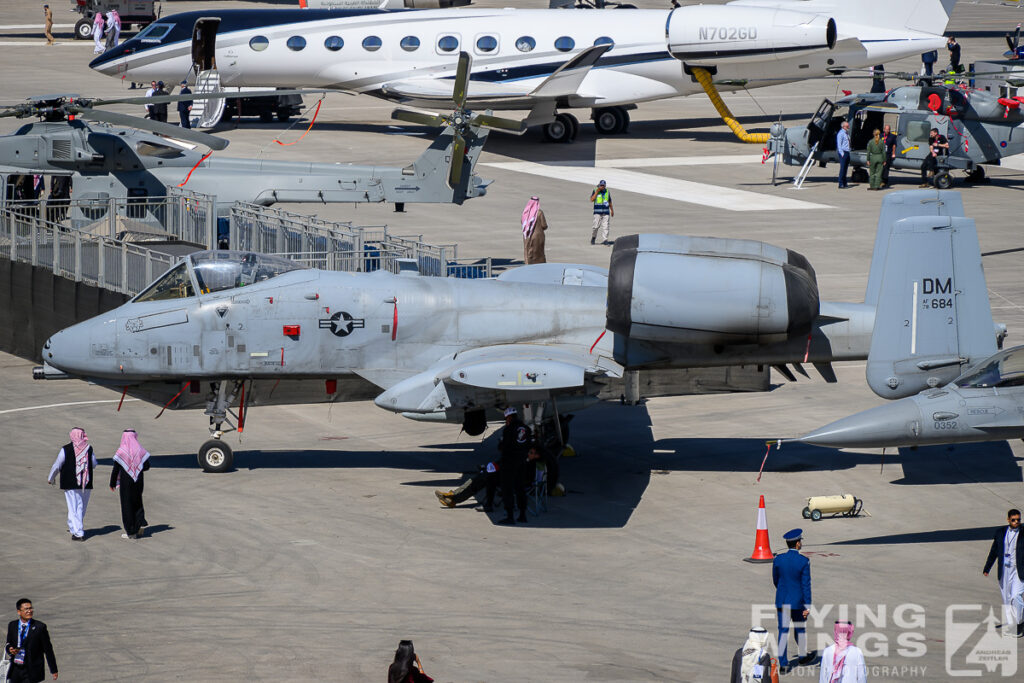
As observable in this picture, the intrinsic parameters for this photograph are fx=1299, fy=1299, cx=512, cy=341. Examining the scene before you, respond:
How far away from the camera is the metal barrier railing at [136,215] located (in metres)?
26.6

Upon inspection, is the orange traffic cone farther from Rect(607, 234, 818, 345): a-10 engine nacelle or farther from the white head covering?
the white head covering

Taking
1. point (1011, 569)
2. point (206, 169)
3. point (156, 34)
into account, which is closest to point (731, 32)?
point (156, 34)

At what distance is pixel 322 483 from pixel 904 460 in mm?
8561

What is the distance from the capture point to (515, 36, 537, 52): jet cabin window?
4306cm

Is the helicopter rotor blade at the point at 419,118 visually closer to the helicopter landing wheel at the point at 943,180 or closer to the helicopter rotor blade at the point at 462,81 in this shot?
the helicopter rotor blade at the point at 462,81

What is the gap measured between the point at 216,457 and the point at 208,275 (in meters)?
2.61

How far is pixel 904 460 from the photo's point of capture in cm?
1930

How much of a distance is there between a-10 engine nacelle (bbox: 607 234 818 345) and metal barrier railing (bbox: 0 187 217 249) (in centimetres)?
1179

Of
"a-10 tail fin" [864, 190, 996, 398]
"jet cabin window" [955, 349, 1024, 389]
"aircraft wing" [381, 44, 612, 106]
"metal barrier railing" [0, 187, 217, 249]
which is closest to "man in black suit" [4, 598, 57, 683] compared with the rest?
"a-10 tail fin" [864, 190, 996, 398]

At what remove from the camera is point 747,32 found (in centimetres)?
4188

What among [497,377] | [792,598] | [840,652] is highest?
[497,377]

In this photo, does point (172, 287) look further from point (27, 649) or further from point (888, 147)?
point (888, 147)

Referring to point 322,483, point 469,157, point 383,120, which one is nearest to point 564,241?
point 469,157

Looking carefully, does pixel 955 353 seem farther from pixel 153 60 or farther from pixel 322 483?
pixel 153 60
